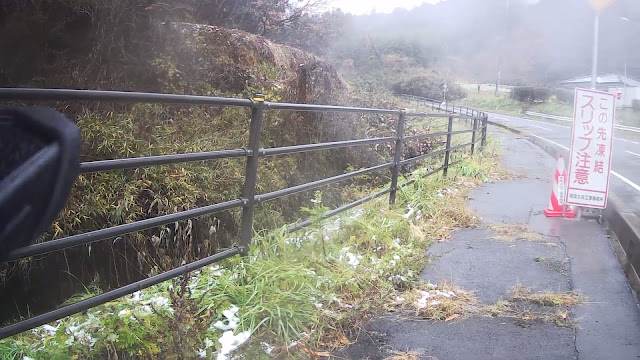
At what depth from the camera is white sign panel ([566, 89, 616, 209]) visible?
5.15 m

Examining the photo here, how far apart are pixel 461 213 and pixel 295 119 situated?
2723mm

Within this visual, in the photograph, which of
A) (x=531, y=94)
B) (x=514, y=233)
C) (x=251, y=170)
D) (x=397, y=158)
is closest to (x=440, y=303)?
(x=251, y=170)

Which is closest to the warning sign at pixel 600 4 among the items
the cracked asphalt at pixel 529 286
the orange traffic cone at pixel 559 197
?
the orange traffic cone at pixel 559 197

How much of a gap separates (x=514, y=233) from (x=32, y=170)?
14.8ft

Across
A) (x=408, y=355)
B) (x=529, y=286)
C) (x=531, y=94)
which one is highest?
(x=531, y=94)

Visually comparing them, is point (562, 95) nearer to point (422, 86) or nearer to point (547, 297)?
point (422, 86)

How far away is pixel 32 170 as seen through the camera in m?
0.61

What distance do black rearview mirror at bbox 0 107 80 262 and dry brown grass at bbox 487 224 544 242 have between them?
417 cm

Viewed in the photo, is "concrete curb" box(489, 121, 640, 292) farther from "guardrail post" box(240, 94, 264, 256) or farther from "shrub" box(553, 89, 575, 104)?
"shrub" box(553, 89, 575, 104)

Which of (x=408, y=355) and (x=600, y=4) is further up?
(x=600, y=4)

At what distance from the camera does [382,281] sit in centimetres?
304

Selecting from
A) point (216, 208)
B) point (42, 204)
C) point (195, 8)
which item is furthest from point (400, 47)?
point (42, 204)

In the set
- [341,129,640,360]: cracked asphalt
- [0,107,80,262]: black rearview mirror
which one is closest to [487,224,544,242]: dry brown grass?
[341,129,640,360]: cracked asphalt

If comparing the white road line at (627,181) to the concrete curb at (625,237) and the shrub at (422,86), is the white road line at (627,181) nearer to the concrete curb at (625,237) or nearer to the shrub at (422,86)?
→ the concrete curb at (625,237)
